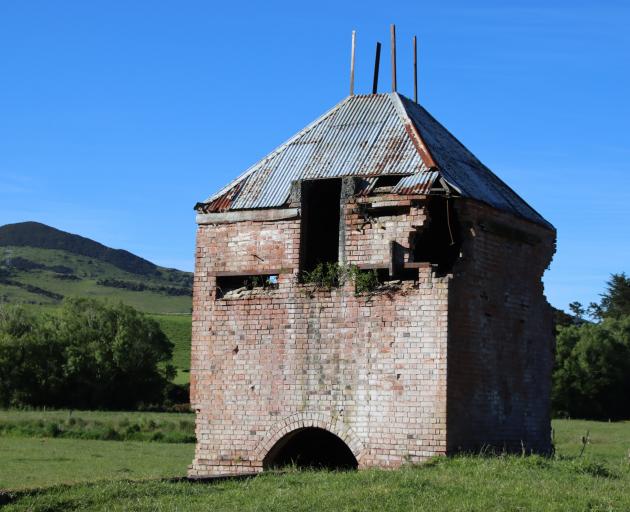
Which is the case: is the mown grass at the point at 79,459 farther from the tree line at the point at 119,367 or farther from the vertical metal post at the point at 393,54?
the tree line at the point at 119,367

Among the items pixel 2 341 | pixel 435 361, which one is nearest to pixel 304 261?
pixel 435 361

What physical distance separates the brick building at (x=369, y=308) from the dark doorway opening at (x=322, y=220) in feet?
0.09

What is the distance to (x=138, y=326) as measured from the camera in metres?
60.2

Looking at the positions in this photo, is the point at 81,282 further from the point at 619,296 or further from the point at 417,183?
the point at 417,183

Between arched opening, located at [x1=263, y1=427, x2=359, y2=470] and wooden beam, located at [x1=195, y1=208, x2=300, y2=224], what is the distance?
3148 mm

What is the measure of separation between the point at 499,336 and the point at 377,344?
195 centimetres

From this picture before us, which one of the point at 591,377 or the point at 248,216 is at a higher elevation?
the point at 248,216

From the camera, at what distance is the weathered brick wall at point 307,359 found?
47.0ft

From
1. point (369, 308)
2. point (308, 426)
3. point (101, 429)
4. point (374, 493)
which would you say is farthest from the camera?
point (101, 429)

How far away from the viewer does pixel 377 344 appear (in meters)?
14.7

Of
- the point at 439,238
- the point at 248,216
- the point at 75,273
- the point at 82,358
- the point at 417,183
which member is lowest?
the point at 82,358

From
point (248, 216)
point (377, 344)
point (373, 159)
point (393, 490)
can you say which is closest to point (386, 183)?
point (373, 159)

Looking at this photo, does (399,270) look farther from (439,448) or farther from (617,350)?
(617,350)

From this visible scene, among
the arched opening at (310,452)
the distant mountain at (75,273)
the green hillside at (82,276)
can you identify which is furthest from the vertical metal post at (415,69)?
the distant mountain at (75,273)
